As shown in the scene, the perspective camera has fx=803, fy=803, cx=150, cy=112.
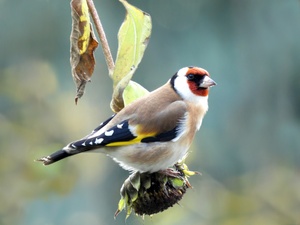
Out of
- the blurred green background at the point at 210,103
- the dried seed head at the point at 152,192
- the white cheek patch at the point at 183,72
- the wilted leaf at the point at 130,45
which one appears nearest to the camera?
the wilted leaf at the point at 130,45

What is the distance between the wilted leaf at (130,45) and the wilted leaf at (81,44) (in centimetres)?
10

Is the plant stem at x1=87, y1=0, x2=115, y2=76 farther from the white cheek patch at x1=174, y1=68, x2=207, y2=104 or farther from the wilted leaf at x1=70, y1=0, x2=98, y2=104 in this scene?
the white cheek patch at x1=174, y1=68, x2=207, y2=104

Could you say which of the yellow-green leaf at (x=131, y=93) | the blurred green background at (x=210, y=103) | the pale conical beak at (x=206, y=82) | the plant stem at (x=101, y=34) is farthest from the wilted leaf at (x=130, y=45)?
the blurred green background at (x=210, y=103)

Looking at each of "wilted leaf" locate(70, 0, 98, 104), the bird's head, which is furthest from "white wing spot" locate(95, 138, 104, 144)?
the bird's head

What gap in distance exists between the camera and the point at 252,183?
6.19 meters

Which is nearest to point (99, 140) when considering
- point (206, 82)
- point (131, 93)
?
point (131, 93)

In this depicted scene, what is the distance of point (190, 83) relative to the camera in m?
Answer: 3.18

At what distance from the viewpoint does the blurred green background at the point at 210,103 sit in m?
5.79

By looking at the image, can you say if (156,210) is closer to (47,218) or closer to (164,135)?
(164,135)

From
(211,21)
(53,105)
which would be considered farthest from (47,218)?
(211,21)

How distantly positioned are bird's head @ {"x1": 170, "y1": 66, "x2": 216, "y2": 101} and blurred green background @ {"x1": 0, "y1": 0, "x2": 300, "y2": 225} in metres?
2.22

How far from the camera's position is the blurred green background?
5793mm

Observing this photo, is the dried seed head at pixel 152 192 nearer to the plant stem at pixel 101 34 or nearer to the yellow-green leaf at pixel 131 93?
the yellow-green leaf at pixel 131 93

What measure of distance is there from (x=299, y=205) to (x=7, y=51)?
2.70 m
